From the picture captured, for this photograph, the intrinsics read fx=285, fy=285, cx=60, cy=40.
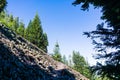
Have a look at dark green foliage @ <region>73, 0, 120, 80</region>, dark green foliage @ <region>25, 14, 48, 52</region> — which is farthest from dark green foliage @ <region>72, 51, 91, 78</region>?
dark green foliage @ <region>73, 0, 120, 80</region>

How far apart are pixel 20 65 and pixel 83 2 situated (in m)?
21.5

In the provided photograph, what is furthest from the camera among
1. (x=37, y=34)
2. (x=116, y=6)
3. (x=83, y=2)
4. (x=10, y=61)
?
(x=37, y=34)

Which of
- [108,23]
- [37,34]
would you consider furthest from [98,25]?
[37,34]

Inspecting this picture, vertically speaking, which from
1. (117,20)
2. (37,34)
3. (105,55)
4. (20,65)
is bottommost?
(105,55)

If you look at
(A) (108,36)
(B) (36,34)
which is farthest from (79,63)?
(A) (108,36)

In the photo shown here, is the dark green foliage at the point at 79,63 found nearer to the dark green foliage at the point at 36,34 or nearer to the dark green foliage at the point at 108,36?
the dark green foliage at the point at 36,34

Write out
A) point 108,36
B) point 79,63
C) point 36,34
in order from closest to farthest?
1. point 108,36
2. point 36,34
3. point 79,63

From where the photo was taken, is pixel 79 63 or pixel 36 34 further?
pixel 79 63

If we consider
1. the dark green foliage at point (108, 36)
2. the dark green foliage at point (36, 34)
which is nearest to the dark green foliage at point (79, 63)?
the dark green foliage at point (36, 34)

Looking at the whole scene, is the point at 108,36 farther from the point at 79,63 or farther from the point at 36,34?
the point at 79,63

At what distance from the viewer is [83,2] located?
11.1 meters

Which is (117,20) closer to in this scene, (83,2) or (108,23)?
(108,23)

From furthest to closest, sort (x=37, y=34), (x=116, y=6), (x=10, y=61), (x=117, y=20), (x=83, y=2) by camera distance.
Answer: (x=37, y=34)
(x=10, y=61)
(x=83, y=2)
(x=117, y=20)
(x=116, y=6)

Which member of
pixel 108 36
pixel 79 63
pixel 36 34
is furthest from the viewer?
pixel 79 63
